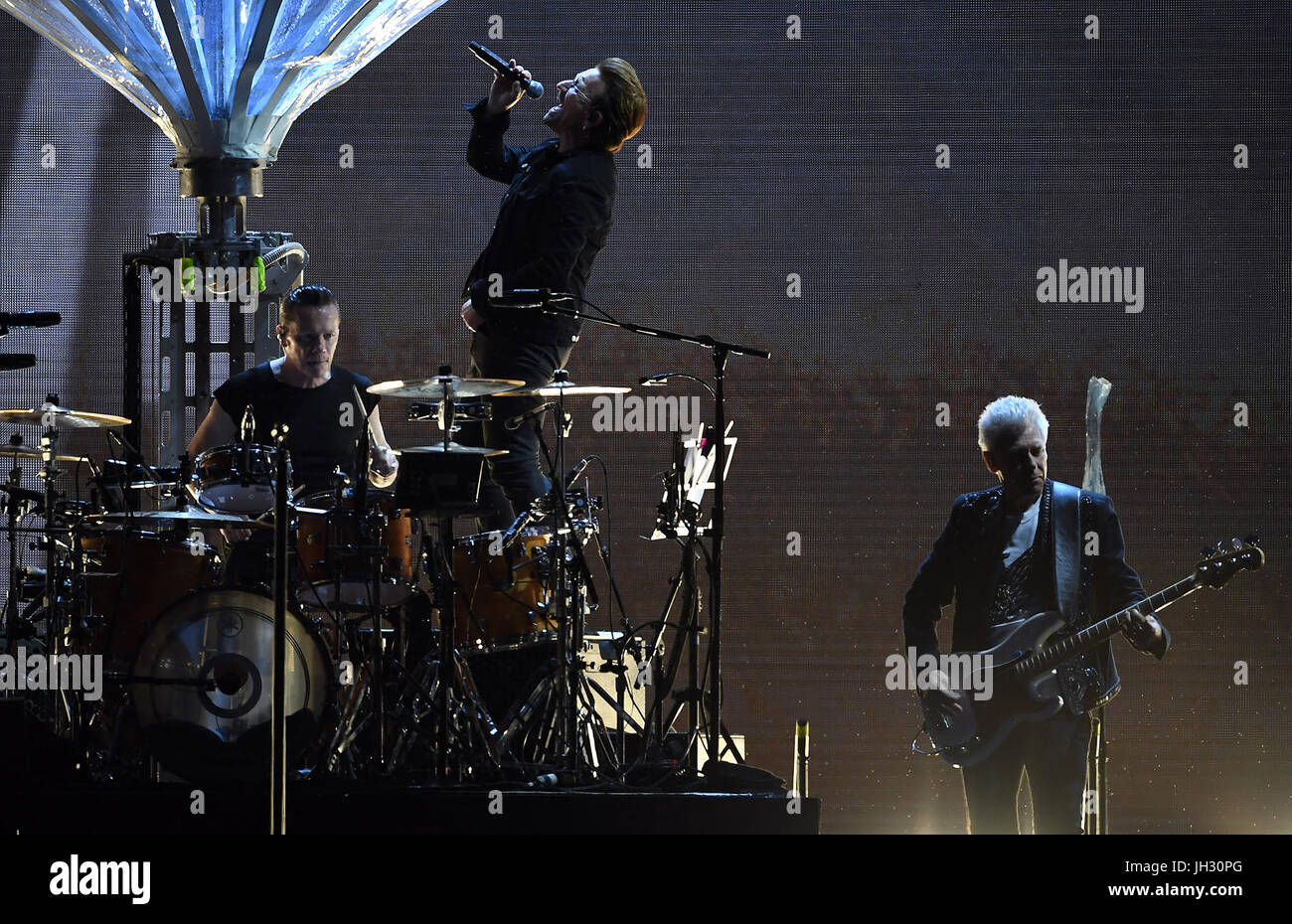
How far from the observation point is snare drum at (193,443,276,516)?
4859mm

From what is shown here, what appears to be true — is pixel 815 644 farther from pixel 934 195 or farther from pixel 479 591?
pixel 479 591

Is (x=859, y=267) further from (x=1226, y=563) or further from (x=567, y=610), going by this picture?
(x=567, y=610)

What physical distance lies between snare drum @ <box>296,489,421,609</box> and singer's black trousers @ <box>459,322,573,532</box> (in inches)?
15.2

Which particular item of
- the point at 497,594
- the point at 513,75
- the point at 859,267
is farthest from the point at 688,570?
the point at 859,267

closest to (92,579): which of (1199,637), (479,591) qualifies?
(479,591)

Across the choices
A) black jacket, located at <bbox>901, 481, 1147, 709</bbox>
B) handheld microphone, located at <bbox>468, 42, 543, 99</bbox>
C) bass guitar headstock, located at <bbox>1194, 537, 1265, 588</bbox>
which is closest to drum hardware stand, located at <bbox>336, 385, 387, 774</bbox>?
handheld microphone, located at <bbox>468, 42, 543, 99</bbox>

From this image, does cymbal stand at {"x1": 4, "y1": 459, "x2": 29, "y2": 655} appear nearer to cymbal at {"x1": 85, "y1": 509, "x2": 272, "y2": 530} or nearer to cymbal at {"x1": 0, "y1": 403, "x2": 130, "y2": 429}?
cymbal at {"x1": 0, "y1": 403, "x2": 130, "y2": 429}

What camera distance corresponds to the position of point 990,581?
16.9ft

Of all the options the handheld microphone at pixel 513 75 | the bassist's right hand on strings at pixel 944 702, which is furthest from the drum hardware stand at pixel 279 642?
the bassist's right hand on strings at pixel 944 702

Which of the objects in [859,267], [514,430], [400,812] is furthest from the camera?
[859,267]

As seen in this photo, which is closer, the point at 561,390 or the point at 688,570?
the point at 561,390

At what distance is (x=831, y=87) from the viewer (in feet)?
24.4

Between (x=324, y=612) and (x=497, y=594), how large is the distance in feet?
1.66

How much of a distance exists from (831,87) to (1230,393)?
216cm
